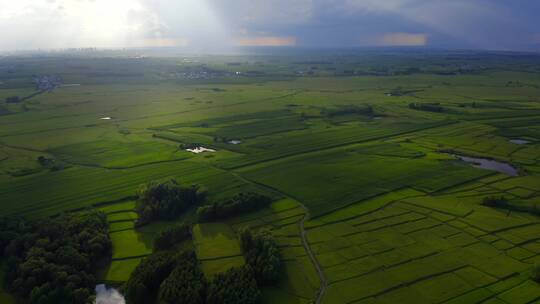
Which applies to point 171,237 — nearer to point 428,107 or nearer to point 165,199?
point 165,199

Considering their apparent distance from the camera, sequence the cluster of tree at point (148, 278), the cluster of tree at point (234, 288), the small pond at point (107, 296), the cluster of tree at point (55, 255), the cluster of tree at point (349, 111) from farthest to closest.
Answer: the cluster of tree at point (349, 111) < the small pond at point (107, 296) < the cluster of tree at point (148, 278) < the cluster of tree at point (55, 255) < the cluster of tree at point (234, 288)

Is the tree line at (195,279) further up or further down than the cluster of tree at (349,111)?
further down

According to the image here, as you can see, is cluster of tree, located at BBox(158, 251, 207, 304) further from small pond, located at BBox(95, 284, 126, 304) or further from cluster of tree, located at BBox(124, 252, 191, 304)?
small pond, located at BBox(95, 284, 126, 304)

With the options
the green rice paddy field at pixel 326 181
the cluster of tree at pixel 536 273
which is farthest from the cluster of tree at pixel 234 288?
the cluster of tree at pixel 536 273

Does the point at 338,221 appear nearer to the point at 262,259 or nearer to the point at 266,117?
the point at 262,259

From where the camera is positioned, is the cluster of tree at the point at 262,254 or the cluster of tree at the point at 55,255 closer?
the cluster of tree at the point at 55,255

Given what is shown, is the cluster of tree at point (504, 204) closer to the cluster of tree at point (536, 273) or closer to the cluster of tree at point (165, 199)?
the cluster of tree at point (536, 273)

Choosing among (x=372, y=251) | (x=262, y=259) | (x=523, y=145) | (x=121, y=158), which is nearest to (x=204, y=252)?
(x=262, y=259)
